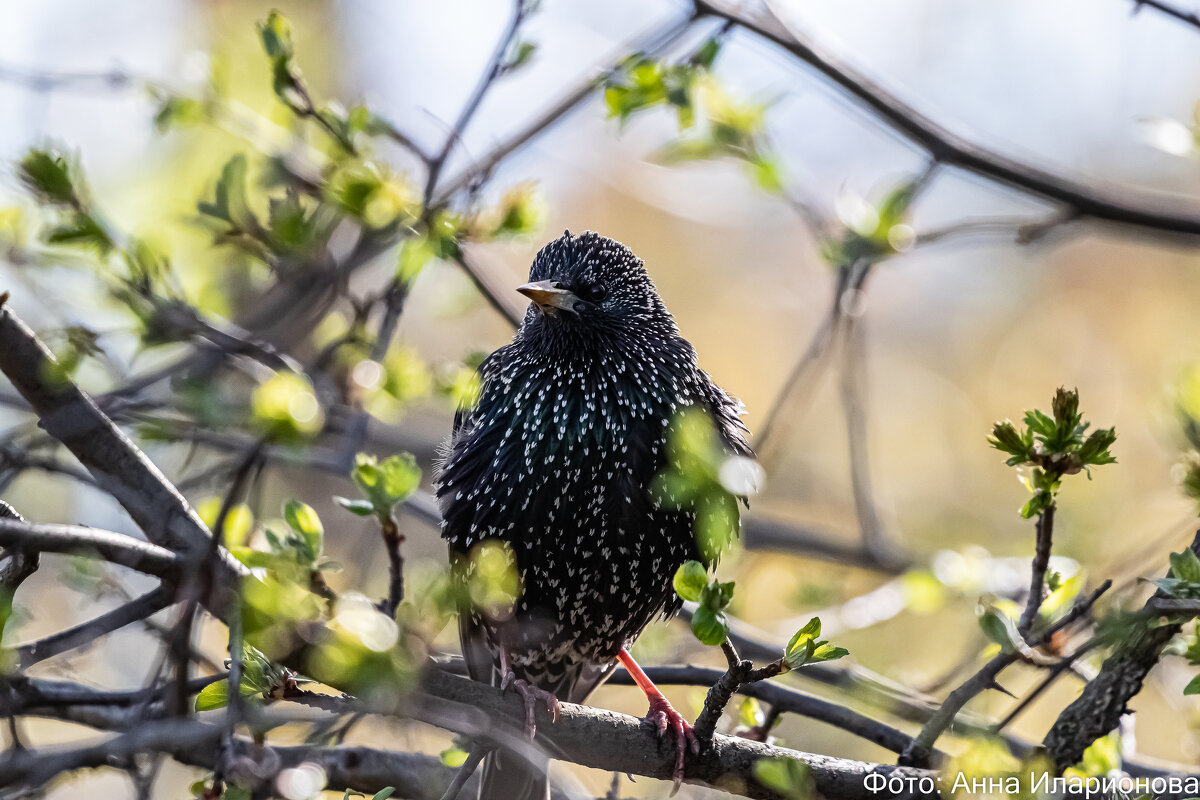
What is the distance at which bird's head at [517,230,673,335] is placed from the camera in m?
3.66

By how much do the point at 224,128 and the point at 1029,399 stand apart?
8656 millimetres

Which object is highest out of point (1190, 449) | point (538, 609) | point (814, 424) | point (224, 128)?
point (814, 424)

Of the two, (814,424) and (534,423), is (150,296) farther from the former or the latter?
(814,424)

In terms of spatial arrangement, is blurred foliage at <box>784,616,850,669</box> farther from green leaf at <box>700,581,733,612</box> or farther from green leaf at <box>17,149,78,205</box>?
green leaf at <box>17,149,78,205</box>

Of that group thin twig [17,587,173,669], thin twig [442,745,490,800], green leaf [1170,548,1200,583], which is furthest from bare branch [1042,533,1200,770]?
thin twig [17,587,173,669]

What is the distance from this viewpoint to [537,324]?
376 centimetres

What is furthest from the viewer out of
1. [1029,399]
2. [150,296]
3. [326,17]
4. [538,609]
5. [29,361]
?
[326,17]

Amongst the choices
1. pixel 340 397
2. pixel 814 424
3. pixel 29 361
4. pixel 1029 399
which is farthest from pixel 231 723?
pixel 1029 399

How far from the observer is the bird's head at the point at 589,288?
366 centimetres

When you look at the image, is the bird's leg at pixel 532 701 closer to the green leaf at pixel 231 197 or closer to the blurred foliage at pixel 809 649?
the blurred foliage at pixel 809 649

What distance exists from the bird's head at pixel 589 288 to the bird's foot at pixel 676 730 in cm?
138

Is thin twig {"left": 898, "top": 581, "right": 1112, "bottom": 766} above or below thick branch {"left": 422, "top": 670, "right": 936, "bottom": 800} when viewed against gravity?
above

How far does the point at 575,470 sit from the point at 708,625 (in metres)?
1.46

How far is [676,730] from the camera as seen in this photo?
9.55 ft
